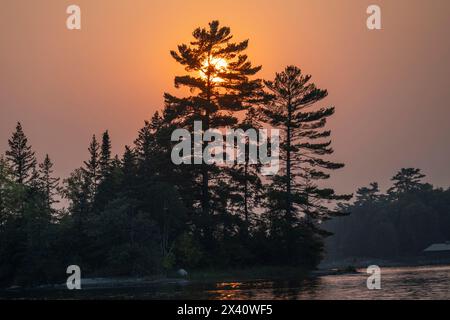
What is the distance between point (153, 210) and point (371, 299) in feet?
119

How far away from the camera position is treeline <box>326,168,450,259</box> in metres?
162

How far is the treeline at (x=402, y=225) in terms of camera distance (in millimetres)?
161625

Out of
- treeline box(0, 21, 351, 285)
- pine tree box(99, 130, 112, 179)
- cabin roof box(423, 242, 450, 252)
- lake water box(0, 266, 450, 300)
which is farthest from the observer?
cabin roof box(423, 242, 450, 252)

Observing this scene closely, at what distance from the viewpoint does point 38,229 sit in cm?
7375

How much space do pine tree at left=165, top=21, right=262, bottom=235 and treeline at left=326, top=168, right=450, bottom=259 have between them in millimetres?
88101

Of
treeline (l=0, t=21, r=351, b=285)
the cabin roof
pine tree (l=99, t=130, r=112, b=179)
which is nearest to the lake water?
treeline (l=0, t=21, r=351, b=285)

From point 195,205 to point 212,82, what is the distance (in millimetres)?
14034

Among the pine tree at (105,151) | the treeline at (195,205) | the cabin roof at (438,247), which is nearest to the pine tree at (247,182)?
the treeline at (195,205)

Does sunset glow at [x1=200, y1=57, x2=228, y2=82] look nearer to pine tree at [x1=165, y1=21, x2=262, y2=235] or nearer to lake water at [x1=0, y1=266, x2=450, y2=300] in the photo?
pine tree at [x1=165, y1=21, x2=262, y2=235]

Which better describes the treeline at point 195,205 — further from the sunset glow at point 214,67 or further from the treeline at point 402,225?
the treeline at point 402,225

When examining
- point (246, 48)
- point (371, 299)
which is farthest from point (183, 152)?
point (371, 299)

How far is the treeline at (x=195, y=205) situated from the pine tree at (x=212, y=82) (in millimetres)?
114

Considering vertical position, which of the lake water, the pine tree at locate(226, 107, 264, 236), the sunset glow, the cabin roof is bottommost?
the cabin roof
